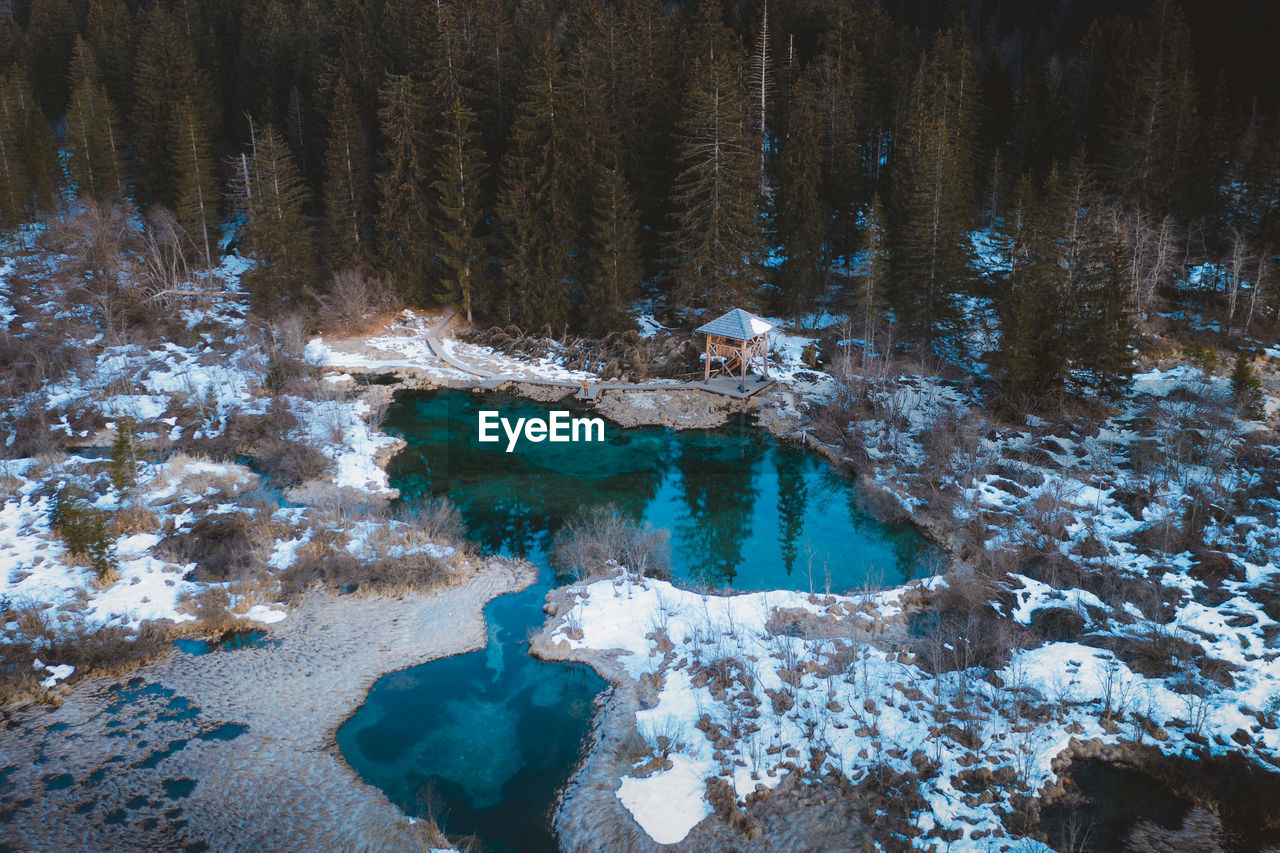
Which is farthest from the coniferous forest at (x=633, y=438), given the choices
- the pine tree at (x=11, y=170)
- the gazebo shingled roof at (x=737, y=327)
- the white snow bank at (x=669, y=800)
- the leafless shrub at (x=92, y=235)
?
the pine tree at (x=11, y=170)

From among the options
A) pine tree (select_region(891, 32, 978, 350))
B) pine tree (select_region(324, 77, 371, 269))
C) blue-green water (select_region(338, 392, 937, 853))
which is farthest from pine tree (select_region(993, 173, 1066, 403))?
pine tree (select_region(324, 77, 371, 269))

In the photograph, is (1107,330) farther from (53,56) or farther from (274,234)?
(53,56)

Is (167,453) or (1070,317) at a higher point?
(1070,317)

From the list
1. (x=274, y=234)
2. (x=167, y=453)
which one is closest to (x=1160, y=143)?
(x=274, y=234)

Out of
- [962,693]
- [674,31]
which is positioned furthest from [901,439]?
[674,31]

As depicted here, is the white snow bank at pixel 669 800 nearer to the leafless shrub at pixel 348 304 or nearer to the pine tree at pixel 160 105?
the leafless shrub at pixel 348 304

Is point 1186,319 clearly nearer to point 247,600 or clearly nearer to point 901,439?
point 901,439
